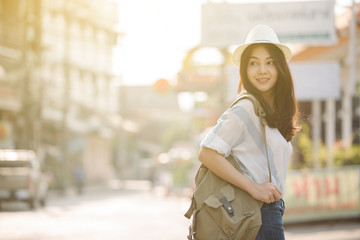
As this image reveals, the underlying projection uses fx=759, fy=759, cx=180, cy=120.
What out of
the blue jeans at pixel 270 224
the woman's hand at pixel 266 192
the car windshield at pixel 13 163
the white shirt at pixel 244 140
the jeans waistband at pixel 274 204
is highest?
the white shirt at pixel 244 140

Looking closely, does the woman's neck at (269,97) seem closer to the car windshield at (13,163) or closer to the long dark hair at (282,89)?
the long dark hair at (282,89)

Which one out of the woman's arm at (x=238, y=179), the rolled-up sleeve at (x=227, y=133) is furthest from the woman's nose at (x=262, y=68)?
the woman's arm at (x=238, y=179)

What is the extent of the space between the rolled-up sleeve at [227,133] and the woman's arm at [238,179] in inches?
1.5

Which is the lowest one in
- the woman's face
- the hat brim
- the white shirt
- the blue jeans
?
the blue jeans

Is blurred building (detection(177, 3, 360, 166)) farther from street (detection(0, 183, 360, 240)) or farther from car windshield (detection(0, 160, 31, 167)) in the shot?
car windshield (detection(0, 160, 31, 167))

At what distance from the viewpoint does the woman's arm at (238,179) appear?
3254 mm

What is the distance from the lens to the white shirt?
332cm

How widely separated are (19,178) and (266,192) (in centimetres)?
1972

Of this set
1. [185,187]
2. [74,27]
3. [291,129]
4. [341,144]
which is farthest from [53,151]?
[291,129]

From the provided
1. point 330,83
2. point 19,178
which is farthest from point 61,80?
point 330,83

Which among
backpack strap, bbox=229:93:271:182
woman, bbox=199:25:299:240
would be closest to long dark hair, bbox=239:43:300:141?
woman, bbox=199:25:299:240

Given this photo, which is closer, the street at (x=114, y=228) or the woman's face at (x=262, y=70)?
the woman's face at (x=262, y=70)

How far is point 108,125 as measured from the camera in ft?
199

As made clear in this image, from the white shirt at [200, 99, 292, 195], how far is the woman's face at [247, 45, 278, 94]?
176 mm
